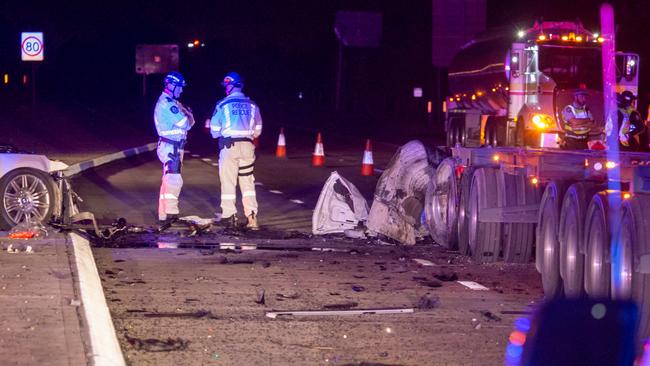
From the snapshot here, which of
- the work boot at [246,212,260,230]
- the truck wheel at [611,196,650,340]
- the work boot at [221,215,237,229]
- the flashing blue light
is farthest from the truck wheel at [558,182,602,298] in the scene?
the work boot at [246,212,260,230]

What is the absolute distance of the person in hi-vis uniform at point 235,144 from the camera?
14336 millimetres

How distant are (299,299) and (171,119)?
224 inches

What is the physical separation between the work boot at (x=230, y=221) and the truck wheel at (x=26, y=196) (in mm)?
2279

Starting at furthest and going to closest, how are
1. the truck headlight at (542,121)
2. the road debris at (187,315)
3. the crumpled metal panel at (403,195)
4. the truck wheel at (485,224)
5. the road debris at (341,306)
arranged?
the truck headlight at (542,121)
the crumpled metal panel at (403,195)
the truck wheel at (485,224)
the road debris at (341,306)
the road debris at (187,315)

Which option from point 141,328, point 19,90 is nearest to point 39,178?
point 141,328

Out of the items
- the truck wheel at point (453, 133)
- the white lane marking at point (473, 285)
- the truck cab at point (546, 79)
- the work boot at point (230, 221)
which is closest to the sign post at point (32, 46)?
the truck cab at point (546, 79)

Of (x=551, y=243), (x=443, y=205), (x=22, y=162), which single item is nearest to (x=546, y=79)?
(x=443, y=205)

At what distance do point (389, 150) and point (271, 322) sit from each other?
26514 millimetres

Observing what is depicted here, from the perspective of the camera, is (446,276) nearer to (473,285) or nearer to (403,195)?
(473,285)

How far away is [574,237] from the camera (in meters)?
8.69

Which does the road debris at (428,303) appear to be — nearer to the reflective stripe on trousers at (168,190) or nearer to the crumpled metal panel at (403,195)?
the crumpled metal panel at (403,195)

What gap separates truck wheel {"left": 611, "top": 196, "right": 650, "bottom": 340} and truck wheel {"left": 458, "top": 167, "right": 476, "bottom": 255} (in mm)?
4251

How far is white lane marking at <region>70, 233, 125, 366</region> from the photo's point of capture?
262 inches

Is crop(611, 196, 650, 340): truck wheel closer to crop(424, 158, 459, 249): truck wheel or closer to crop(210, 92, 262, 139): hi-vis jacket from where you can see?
crop(424, 158, 459, 249): truck wheel
